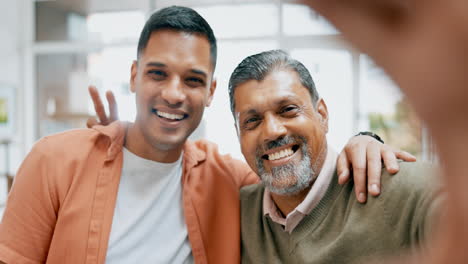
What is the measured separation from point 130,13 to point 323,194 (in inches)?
199

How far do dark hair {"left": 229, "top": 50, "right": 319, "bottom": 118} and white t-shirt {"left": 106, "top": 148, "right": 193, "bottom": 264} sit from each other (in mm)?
398

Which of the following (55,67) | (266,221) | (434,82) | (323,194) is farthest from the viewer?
(55,67)

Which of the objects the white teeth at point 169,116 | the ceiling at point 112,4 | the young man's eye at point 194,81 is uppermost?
the ceiling at point 112,4

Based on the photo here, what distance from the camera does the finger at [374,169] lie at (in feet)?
3.58

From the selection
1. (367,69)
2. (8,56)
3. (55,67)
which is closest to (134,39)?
(55,67)

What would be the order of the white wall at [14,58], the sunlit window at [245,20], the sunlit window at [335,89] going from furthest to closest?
the white wall at [14,58] < the sunlit window at [245,20] < the sunlit window at [335,89]

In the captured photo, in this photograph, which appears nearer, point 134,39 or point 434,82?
point 434,82

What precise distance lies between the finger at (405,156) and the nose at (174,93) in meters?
0.74

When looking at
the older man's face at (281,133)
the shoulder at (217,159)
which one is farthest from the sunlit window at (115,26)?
the older man's face at (281,133)

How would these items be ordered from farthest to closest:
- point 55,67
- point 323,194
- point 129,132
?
1. point 55,67
2. point 129,132
3. point 323,194

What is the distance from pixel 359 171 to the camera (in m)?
1.15

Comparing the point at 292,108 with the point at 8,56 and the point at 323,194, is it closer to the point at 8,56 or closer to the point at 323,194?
the point at 323,194

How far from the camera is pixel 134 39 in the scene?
5516mm

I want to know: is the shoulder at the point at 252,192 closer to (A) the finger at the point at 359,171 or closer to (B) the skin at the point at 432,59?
(A) the finger at the point at 359,171
